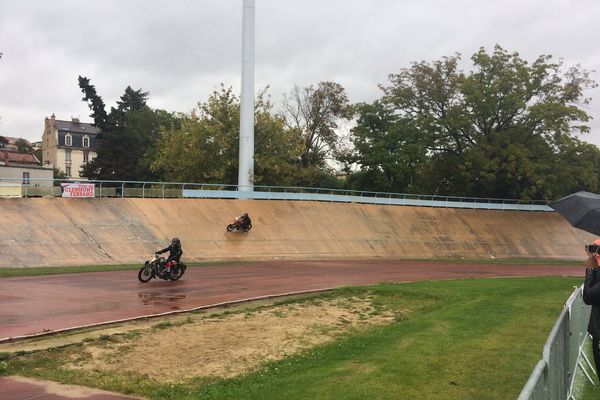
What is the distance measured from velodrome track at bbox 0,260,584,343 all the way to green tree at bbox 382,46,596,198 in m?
28.3

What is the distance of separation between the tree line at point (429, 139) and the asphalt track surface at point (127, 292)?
79.7 feet

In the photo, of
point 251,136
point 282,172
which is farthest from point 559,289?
point 282,172

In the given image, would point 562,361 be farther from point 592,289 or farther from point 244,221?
point 244,221

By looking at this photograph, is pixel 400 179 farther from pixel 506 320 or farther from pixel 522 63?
pixel 506 320

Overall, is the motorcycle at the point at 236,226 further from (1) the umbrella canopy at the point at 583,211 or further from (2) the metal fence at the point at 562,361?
(2) the metal fence at the point at 562,361

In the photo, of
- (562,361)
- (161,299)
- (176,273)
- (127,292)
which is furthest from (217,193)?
(562,361)

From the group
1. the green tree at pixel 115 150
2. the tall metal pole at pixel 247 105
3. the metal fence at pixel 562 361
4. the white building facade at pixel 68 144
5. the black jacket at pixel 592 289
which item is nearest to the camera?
the metal fence at pixel 562 361

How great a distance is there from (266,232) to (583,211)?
2444cm

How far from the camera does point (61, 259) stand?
977 inches

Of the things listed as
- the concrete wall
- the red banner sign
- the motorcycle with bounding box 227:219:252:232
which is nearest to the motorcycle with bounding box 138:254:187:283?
the concrete wall

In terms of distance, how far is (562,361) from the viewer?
570cm

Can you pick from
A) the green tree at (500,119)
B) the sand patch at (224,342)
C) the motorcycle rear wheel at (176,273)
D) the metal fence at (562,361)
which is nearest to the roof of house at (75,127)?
the green tree at (500,119)

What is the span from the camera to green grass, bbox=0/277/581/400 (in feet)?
23.4

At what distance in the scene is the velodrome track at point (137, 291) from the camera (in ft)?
39.1
